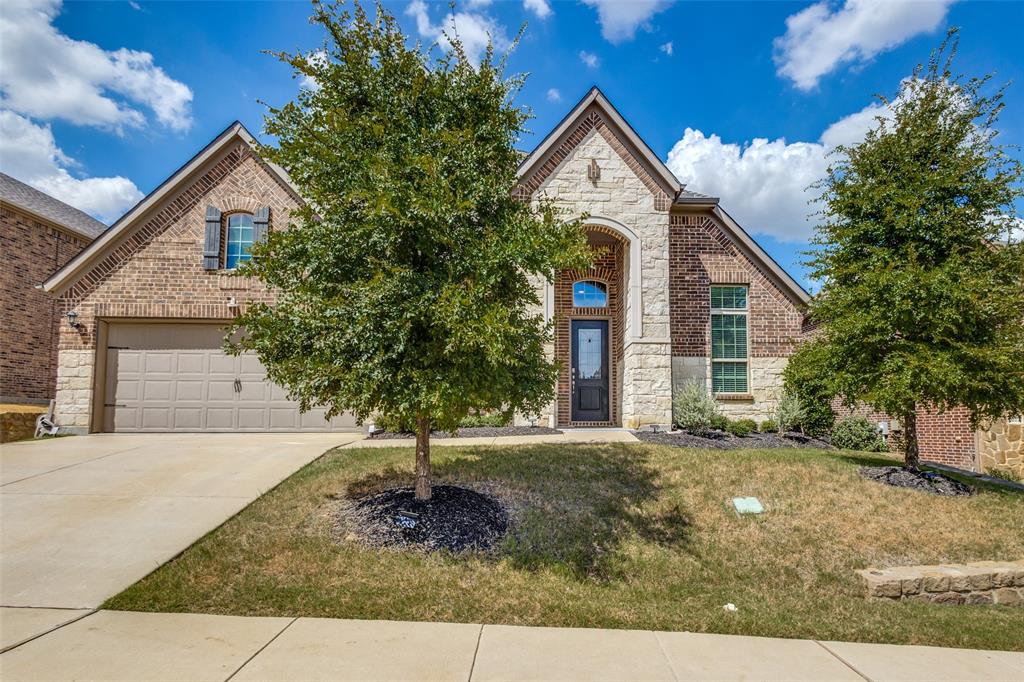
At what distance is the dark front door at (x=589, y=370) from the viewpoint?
13453mm

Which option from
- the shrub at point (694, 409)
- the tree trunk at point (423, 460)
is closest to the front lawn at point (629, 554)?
the tree trunk at point (423, 460)

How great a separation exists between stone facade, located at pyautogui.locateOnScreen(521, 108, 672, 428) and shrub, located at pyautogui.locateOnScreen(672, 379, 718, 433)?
24 cm

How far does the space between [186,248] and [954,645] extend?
1422cm

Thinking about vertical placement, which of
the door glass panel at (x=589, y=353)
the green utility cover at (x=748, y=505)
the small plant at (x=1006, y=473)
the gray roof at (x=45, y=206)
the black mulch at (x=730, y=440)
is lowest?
the small plant at (x=1006, y=473)

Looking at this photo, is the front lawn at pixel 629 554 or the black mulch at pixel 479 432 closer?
the front lawn at pixel 629 554

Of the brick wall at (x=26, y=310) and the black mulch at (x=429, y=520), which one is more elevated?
the brick wall at (x=26, y=310)

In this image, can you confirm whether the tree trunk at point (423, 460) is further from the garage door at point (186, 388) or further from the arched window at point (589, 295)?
the arched window at point (589, 295)

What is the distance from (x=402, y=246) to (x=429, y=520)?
300 cm

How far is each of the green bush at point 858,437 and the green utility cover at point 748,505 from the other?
553cm

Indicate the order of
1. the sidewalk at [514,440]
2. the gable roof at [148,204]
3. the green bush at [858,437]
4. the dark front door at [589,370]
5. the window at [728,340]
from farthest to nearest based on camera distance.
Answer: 1. the dark front door at [589,370]
2. the window at [728,340]
3. the gable roof at [148,204]
4. the green bush at [858,437]
5. the sidewalk at [514,440]

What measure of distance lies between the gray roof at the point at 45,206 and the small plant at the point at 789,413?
19722 mm

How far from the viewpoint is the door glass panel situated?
13.6m

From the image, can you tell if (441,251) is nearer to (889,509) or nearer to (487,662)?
(487,662)

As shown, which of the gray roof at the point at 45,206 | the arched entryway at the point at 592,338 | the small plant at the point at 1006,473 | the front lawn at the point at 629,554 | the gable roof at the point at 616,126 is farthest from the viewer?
the gray roof at the point at 45,206
